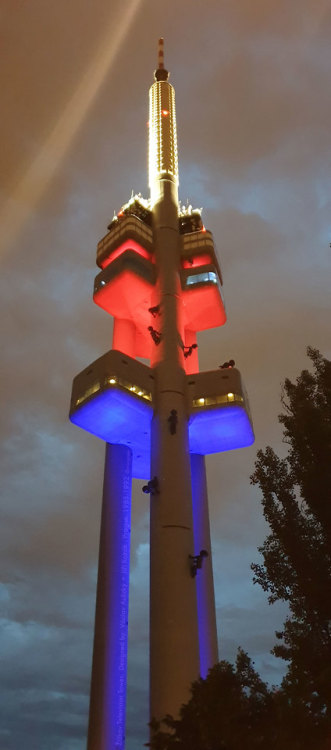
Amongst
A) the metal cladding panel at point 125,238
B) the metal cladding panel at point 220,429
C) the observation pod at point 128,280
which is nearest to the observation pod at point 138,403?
the metal cladding panel at point 220,429

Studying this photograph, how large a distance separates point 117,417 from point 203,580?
47.5 feet

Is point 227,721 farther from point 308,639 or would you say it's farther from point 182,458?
point 182,458

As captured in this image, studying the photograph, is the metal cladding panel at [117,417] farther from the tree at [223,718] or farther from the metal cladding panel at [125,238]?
the tree at [223,718]

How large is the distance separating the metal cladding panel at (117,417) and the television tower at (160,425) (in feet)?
0.28

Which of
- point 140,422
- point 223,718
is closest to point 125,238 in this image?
point 140,422

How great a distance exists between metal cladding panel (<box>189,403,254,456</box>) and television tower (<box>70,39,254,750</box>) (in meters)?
0.10

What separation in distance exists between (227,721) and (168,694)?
24817 mm

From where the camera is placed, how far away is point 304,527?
24047 millimetres

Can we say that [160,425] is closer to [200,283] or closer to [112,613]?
[112,613]

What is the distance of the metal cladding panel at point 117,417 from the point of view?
144ft

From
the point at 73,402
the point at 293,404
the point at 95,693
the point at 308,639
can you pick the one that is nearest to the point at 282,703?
the point at 308,639

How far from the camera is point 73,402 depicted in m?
45.8

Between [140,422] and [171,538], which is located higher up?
[140,422]

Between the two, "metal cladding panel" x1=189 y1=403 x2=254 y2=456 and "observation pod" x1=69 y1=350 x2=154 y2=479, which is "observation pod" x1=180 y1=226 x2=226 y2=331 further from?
"metal cladding panel" x1=189 y1=403 x2=254 y2=456
